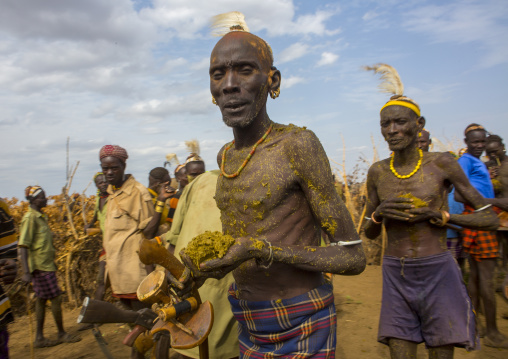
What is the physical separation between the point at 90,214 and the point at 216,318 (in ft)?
19.9

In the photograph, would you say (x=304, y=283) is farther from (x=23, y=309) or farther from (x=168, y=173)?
(x=23, y=309)

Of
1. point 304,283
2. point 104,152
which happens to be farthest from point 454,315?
point 104,152

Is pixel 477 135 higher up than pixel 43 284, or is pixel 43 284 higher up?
pixel 477 135

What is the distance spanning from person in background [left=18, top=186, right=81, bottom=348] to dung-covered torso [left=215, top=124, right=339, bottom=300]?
15.4 ft

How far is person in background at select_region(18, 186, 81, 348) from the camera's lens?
223 inches

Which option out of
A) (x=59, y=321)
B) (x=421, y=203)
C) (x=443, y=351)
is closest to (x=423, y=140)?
(x=421, y=203)

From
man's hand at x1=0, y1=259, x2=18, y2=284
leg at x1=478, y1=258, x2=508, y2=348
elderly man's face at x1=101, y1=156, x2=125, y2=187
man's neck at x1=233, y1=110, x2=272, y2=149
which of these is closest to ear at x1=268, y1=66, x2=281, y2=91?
man's neck at x1=233, y1=110, x2=272, y2=149

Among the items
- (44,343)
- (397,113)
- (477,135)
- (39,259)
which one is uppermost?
(477,135)

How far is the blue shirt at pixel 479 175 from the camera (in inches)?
199

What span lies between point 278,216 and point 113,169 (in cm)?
333

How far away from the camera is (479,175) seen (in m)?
5.09

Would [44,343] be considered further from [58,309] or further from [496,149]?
[496,149]

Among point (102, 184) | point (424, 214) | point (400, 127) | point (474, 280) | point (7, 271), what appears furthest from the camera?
point (102, 184)

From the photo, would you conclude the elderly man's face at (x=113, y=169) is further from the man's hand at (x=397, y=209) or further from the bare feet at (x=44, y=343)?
the man's hand at (x=397, y=209)
